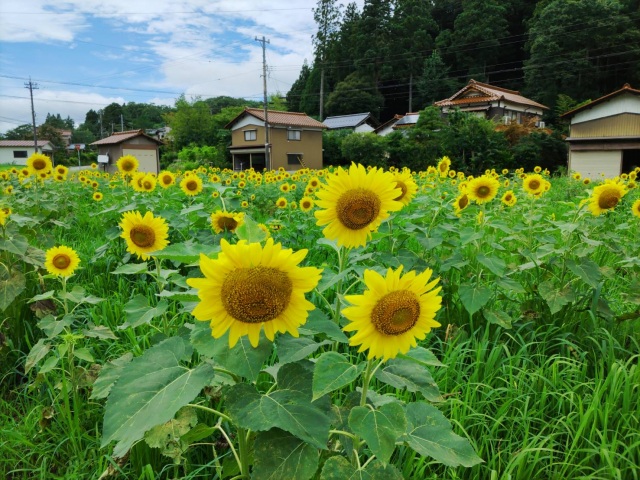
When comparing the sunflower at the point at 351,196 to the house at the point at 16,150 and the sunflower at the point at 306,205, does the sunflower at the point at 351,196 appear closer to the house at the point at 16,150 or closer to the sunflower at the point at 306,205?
the sunflower at the point at 306,205

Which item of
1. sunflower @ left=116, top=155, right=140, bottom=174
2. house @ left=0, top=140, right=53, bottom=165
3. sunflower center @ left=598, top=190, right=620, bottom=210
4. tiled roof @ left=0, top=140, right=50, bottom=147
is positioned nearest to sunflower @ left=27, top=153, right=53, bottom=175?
sunflower @ left=116, top=155, right=140, bottom=174

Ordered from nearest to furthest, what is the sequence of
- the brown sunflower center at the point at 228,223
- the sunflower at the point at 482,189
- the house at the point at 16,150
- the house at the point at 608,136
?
1. the brown sunflower center at the point at 228,223
2. the sunflower at the point at 482,189
3. the house at the point at 608,136
4. the house at the point at 16,150

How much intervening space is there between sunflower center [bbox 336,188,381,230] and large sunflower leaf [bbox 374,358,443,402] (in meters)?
0.39

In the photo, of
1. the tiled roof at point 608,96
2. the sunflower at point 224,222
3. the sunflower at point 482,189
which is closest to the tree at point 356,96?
the tiled roof at point 608,96

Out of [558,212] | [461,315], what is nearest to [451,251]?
[461,315]

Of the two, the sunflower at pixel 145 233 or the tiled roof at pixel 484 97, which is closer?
the sunflower at pixel 145 233

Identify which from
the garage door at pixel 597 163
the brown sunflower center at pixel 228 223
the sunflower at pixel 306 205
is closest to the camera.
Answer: the brown sunflower center at pixel 228 223

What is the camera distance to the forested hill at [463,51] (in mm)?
32125

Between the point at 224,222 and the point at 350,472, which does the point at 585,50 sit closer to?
the point at 224,222

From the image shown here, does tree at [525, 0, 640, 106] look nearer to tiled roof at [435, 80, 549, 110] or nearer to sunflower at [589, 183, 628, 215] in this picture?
tiled roof at [435, 80, 549, 110]

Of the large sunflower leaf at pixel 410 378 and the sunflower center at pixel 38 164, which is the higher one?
the sunflower center at pixel 38 164

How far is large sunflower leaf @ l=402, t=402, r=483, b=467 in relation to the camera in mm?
964

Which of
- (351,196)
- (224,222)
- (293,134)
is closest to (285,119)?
(293,134)

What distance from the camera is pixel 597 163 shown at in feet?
61.0
